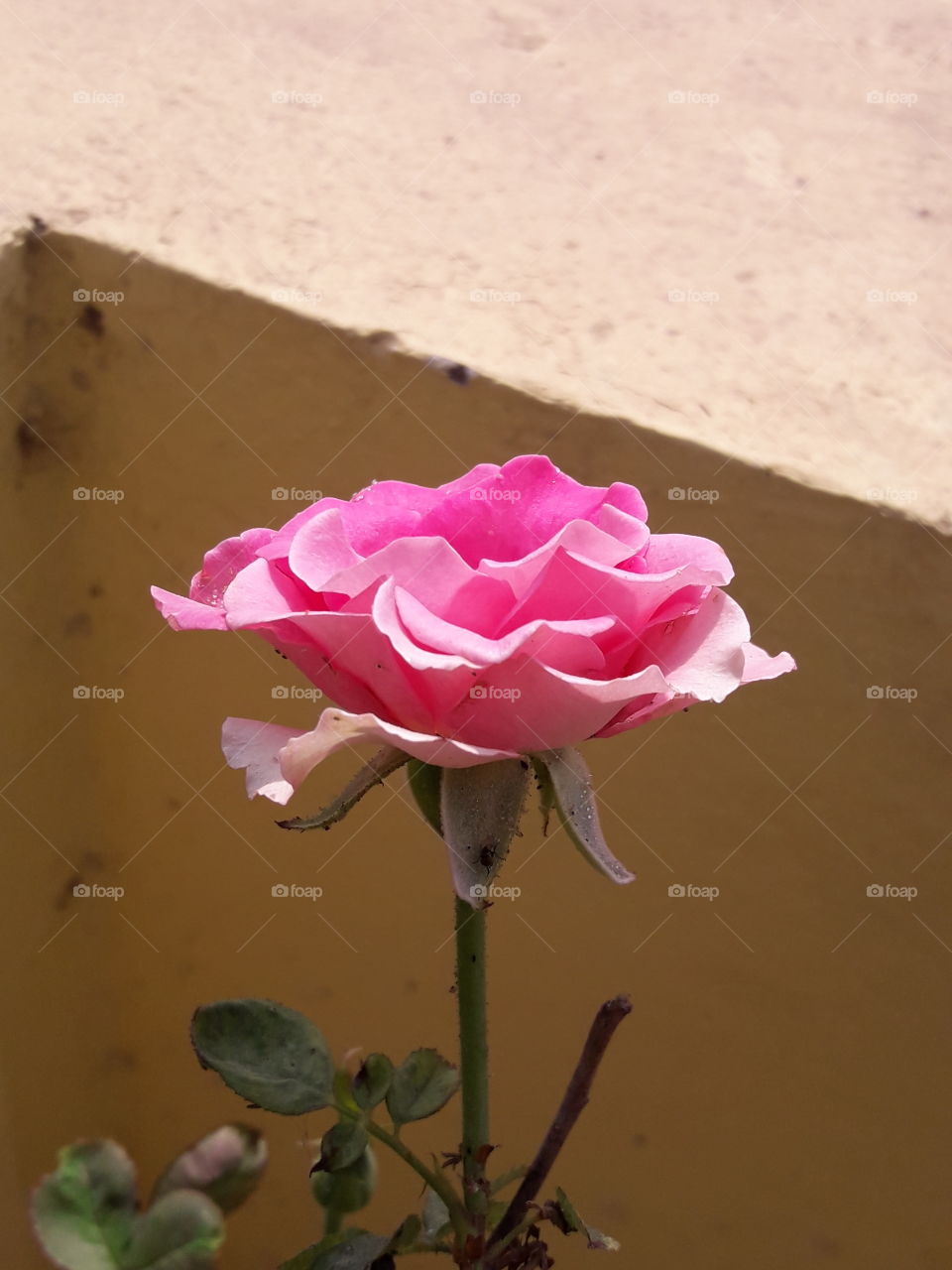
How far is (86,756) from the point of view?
1.10 meters

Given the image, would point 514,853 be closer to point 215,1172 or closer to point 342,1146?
point 342,1146

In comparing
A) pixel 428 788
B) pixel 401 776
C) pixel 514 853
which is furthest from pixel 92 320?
pixel 428 788

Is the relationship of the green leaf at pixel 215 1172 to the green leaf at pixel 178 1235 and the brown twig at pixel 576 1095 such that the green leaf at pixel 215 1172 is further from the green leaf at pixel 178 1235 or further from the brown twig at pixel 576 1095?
the brown twig at pixel 576 1095

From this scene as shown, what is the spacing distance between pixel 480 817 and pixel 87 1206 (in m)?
0.21

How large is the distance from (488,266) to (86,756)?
22.3 inches

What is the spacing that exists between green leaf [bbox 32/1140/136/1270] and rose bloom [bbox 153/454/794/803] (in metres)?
→ 0.16

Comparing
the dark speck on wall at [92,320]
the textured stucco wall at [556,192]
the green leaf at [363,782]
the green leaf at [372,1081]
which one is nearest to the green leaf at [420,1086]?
the green leaf at [372,1081]

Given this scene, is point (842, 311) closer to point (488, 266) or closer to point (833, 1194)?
point (488, 266)

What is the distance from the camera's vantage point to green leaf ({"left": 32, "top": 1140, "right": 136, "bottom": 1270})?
1.12 feet

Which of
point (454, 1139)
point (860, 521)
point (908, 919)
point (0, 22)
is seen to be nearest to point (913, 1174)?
point (908, 919)

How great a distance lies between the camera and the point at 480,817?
497mm

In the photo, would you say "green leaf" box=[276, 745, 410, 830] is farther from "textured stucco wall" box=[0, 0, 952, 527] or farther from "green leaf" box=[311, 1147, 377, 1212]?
"textured stucco wall" box=[0, 0, 952, 527]

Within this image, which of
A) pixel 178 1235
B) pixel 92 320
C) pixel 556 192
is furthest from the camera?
pixel 556 192

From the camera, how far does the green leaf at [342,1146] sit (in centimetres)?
56
